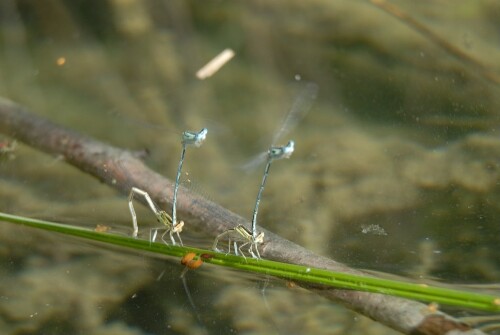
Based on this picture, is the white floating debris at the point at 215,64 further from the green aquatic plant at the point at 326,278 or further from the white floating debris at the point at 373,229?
the green aquatic plant at the point at 326,278

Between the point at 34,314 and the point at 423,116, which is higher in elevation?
the point at 34,314

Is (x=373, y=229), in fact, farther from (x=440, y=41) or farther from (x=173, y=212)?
(x=440, y=41)

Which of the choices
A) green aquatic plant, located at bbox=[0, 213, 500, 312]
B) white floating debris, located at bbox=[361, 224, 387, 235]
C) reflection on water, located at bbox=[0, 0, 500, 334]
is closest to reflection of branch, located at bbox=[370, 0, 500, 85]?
reflection on water, located at bbox=[0, 0, 500, 334]

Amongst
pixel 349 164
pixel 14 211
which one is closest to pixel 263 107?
pixel 349 164

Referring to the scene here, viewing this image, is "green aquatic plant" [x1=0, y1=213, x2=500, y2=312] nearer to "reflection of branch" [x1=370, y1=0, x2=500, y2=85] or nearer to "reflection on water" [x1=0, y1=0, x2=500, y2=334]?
"reflection on water" [x1=0, y1=0, x2=500, y2=334]

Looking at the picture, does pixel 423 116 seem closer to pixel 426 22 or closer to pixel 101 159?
pixel 426 22

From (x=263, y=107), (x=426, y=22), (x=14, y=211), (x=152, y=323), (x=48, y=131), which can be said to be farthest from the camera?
(x=426, y=22)
